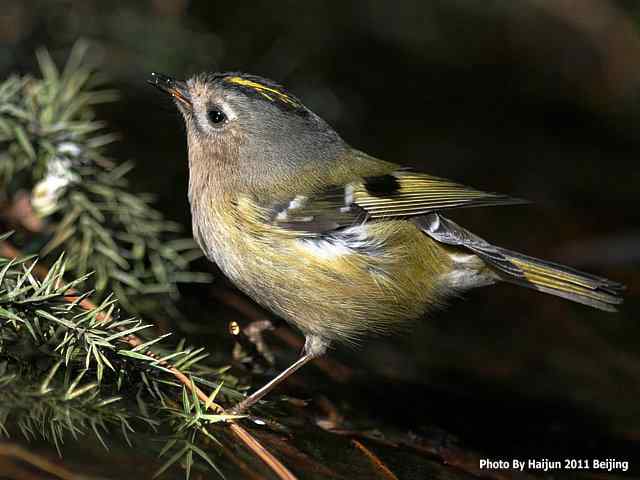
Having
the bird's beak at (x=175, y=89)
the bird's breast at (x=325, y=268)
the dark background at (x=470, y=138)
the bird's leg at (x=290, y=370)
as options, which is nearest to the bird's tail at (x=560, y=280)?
the bird's breast at (x=325, y=268)

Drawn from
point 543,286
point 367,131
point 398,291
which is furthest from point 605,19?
point 398,291

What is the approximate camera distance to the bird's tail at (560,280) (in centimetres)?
196

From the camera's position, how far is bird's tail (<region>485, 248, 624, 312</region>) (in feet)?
6.44

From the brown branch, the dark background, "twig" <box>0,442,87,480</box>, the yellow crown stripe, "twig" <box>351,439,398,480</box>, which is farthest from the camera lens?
the dark background

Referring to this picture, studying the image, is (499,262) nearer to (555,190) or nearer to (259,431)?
(259,431)

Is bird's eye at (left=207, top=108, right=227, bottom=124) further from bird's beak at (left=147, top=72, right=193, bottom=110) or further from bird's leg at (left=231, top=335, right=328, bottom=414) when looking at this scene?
bird's leg at (left=231, top=335, right=328, bottom=414)

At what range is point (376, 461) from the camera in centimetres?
140

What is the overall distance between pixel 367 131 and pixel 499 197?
1.50 m

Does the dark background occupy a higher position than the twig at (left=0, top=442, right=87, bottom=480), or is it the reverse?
→ the dark background

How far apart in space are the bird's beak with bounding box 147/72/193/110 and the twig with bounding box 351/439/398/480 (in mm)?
948

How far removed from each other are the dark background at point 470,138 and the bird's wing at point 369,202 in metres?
0.32

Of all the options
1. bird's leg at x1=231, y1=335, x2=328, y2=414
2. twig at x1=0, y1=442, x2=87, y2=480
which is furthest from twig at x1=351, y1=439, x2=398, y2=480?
twig at x1=0, y1=442, x2=87, y2=480

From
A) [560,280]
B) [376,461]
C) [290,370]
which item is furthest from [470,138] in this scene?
[376,461]

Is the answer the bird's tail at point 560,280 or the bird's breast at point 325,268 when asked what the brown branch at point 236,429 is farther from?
the bird's tail at point 560,280
